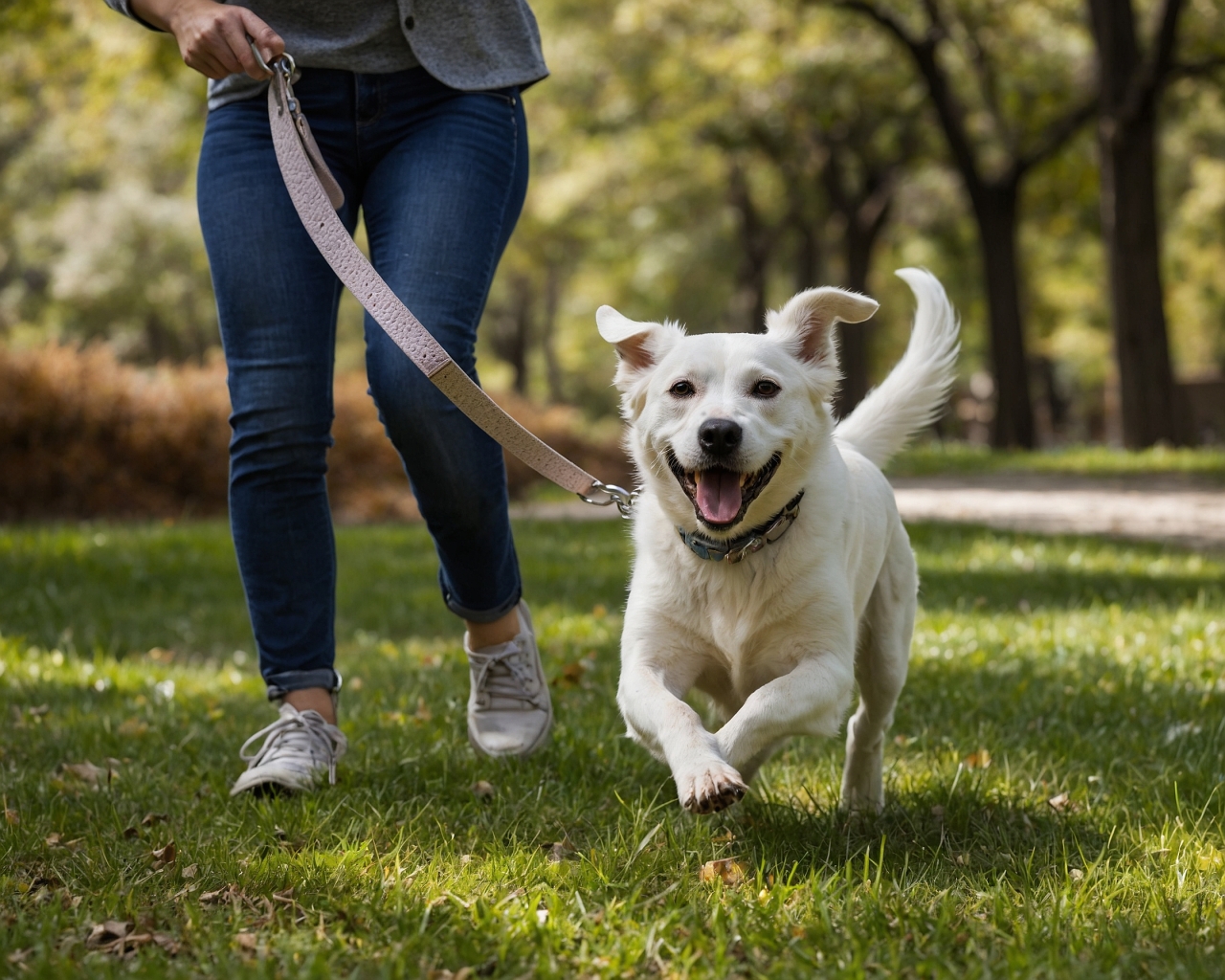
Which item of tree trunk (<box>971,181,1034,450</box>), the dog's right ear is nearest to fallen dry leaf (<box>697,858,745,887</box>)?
the dog's right ear

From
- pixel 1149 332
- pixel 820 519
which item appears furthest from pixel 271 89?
pixel 1149 332

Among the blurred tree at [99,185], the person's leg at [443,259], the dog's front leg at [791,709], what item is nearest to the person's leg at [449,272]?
the person's leg at [443,259]

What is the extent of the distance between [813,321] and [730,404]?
20.3 inches

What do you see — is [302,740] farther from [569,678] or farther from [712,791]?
[569,678]

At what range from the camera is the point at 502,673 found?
3.75 meters

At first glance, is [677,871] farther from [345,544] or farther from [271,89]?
[345,544]

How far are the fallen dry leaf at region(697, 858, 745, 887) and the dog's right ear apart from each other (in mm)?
1403

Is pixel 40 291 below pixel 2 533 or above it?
above

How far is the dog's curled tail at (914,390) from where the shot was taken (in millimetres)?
4098

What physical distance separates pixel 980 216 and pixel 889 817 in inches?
643

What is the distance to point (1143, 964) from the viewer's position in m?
2.18

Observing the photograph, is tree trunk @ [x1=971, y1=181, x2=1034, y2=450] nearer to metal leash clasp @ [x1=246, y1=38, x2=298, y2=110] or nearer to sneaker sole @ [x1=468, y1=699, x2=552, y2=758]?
sneaker sole @ [x1=468, y1=699, x2=552, y2=758]

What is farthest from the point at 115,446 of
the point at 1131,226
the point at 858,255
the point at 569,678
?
the point at 858,255

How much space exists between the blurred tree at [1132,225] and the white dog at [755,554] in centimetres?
1222
